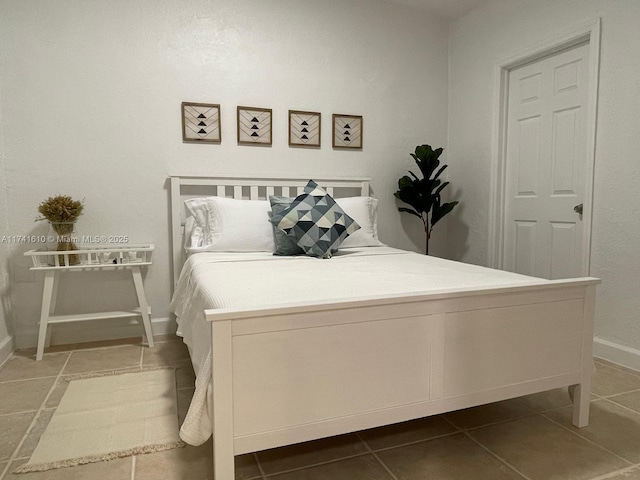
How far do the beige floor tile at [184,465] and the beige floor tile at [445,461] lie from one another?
1.55ft

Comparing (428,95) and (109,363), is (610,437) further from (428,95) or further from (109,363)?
(428,95)

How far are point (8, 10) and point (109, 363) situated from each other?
7.11 feet

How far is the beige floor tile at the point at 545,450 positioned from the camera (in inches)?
56.2

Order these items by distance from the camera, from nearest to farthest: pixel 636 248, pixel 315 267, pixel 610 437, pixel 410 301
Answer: pixel 410 301 < pixel 610 437 < pixel 315 267 < pixel 636 248

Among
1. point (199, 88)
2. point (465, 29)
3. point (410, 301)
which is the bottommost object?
point (410, 301)

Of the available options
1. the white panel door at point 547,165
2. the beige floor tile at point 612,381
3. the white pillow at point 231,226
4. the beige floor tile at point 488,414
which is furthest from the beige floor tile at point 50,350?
the white panel door at point 547,165

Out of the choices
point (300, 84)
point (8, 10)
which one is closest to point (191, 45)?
point (300, 84)

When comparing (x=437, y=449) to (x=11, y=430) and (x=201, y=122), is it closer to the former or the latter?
(x=11, y=430)

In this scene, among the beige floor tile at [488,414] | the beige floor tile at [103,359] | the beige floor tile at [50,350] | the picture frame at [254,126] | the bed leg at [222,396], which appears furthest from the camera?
the picture frame at [254,126]

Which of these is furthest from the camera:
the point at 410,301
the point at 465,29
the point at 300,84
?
the point at 465,29

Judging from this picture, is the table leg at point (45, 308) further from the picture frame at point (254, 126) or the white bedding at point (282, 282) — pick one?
the picture frame at point (254, 126)

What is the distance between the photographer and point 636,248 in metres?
2.32

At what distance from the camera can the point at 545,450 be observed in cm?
155

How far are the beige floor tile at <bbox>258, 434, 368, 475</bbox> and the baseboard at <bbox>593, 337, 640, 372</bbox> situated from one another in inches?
67.1
